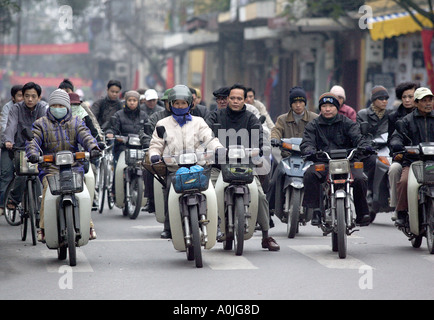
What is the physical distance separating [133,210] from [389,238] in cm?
410

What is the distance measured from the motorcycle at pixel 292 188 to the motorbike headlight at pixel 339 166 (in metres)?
1.65

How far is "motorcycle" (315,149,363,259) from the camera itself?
31.1ft

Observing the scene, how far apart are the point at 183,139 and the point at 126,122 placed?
5.16 meters

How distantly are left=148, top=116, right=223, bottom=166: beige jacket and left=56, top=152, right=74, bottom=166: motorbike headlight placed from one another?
0.88 metres

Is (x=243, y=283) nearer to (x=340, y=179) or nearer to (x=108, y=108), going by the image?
(x=340, y=179)

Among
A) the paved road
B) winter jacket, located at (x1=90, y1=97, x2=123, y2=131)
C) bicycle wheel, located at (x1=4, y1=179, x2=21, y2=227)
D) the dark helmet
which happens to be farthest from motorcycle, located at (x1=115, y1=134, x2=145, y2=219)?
the dark helmet

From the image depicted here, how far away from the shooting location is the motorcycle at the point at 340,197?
31.1 feet

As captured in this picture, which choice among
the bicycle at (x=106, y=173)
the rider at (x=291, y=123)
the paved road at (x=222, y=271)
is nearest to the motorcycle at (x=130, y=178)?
the bicycle at (x=106, y=173)

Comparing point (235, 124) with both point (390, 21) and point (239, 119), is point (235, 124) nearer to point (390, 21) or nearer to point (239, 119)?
point (239, 119)

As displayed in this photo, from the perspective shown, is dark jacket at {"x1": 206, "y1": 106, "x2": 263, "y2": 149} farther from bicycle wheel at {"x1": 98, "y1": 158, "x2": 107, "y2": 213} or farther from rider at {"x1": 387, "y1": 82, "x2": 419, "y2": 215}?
bicycle wheel at {"x1": 98, "y1": 158, "x2": 107, "y2": 213}

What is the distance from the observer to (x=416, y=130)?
33.9ft

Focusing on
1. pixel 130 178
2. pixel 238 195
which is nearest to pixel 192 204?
pixel 238 195
